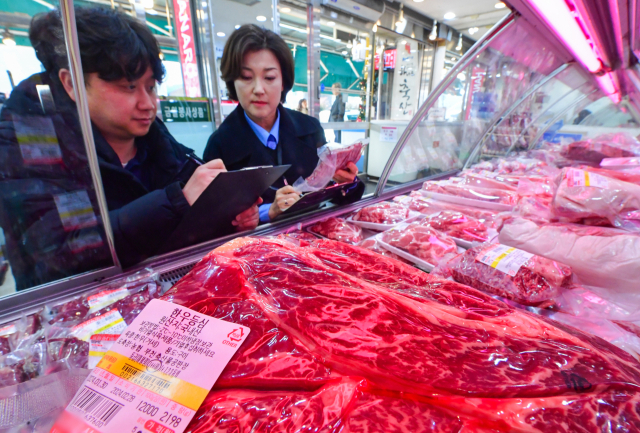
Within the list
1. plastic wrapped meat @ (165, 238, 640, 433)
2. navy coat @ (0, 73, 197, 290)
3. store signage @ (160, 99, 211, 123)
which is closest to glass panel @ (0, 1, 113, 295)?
navy coat @ (0, 73, 197, 290)

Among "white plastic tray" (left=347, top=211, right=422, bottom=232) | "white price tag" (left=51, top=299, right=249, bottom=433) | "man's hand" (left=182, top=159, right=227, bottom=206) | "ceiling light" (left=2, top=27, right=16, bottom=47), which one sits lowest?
"white plastic tray" (left=347, top=211, right=422, bottom=232)

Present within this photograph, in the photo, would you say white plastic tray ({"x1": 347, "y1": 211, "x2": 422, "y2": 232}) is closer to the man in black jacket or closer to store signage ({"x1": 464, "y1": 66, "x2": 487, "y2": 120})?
the man in black jacket

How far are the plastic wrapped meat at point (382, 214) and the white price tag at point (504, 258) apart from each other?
75 cm

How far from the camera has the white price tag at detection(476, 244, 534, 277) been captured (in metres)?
1.19

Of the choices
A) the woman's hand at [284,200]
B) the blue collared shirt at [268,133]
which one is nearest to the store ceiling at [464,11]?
the blue collared shirt at [268,133]

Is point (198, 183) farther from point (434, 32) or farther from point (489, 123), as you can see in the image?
point (434, 32)

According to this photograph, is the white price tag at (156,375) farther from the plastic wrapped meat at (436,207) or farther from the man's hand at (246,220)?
the plastic wrapped meat at (436,207)

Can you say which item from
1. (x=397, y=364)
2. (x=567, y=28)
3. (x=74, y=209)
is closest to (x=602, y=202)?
(x=567, y=28)

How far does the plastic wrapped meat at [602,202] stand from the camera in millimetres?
1660

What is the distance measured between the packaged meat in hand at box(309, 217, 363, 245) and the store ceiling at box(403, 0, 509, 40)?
320 inches

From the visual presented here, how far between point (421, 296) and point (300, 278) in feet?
1.28

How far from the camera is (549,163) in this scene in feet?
11.6

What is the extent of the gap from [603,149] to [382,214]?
3250mm

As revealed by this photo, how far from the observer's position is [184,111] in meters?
4.13
